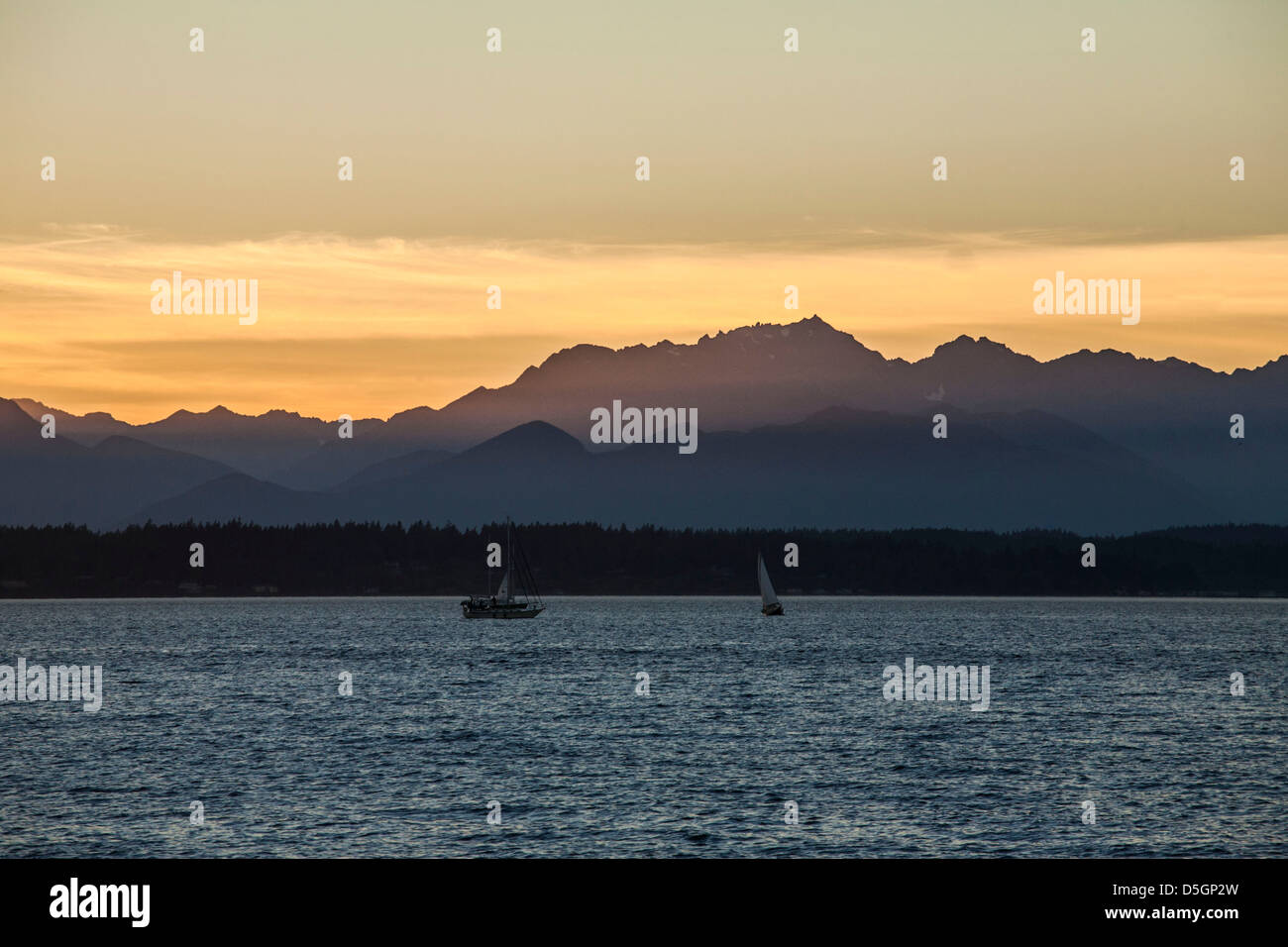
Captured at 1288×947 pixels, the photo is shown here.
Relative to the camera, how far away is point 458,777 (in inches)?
2653

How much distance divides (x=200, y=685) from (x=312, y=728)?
39900mm

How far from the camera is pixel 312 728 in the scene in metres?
89.6

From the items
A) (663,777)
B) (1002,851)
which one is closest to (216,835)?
(663,777)

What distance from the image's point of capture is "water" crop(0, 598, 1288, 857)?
52.4 metres

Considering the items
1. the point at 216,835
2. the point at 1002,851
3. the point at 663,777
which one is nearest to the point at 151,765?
the point at 216,835

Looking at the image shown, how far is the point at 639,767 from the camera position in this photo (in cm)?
7094

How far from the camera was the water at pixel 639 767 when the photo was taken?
52.4 meters

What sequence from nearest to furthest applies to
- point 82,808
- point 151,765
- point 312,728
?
point 82,808 < point 151,765 < point 312,728
